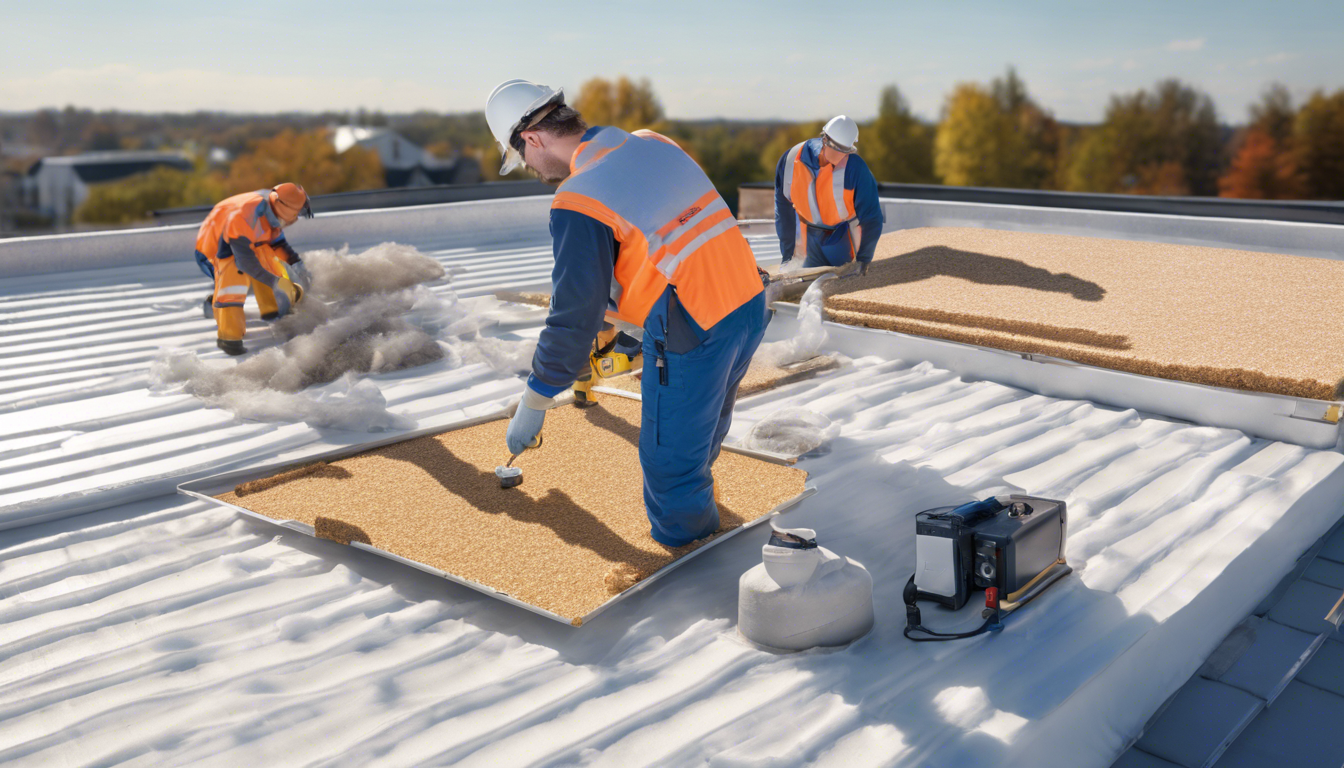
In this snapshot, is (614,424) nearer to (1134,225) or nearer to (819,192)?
(819,192)

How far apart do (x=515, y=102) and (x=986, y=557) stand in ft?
5.58

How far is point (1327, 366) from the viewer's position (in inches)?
141

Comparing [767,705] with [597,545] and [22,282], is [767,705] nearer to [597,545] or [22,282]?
[597,545]

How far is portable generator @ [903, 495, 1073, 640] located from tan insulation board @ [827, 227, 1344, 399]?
177cm

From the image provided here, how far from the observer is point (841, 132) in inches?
206

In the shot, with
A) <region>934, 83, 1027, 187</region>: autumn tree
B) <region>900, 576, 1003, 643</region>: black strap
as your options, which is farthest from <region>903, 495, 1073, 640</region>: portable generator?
<region>934, 83, 1027, 187</region>: autumn tree

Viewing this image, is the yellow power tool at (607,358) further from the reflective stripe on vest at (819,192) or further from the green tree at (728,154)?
the green tree at (728,154)

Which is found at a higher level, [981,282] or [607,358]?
[981,282]

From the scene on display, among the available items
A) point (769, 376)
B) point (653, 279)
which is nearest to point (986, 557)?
point (653, 279)

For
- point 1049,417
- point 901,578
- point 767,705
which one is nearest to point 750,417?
point 1049,417

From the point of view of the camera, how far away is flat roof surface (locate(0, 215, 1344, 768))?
1.90 meters

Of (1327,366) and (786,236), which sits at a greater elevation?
(786,236)

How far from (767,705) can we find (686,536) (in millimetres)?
715

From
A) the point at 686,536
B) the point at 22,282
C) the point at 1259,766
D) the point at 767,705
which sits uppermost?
the point at 22,282
